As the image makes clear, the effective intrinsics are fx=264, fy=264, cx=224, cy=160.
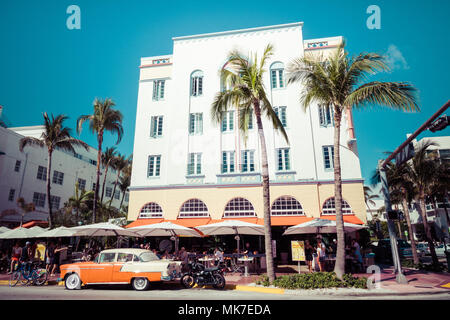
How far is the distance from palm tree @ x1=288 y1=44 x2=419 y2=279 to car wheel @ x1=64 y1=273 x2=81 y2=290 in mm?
11360

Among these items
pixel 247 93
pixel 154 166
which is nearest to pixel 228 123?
pixel 154 166

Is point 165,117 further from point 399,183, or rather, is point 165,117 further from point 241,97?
point 399,183

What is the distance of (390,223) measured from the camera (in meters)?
13.2

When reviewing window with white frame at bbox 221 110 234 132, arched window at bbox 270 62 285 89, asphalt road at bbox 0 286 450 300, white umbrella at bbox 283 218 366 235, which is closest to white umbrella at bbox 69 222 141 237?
asphalt road at bbox 0 286 450 300

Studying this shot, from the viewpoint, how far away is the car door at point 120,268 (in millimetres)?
11141

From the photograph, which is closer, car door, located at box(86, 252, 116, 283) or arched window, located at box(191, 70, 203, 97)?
car door, located at box(86, 252, 116, 283)

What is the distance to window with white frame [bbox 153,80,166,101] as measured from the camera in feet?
86.0

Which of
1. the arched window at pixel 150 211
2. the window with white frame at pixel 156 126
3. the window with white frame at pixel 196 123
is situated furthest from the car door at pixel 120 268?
the window with white frame at pixel 156 126

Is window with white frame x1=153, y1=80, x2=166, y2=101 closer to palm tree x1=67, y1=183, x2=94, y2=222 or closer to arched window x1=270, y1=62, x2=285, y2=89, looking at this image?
arched window x1=270, y1=62, x2=285, y2=89

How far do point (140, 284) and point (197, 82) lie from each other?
19349 mm

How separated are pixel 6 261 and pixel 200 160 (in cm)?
1560

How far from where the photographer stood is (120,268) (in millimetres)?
11227

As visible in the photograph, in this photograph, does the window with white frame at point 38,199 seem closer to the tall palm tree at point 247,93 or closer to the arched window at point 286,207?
the arched window at point 286,207

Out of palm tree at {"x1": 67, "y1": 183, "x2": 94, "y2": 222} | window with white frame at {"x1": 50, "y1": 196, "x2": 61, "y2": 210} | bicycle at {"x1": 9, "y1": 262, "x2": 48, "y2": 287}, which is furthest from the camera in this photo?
window with white frame at {"x1": 50, "y1": 196, "x2": 61, "y2": 210}
